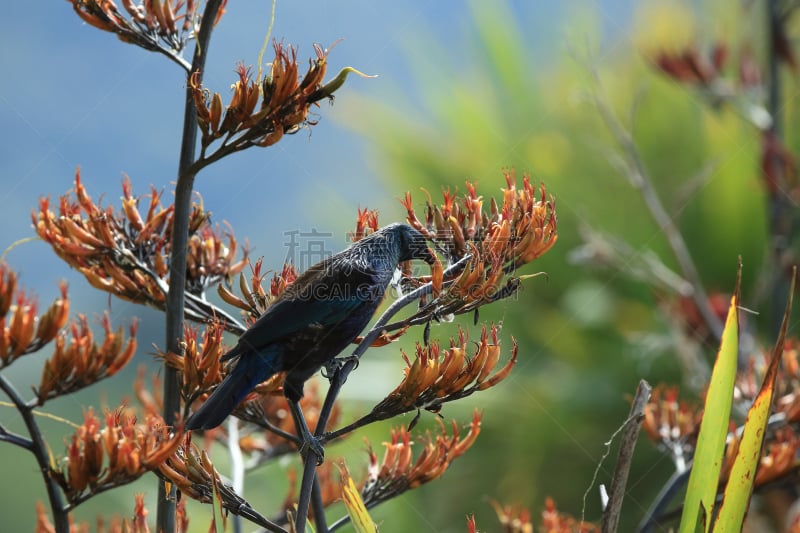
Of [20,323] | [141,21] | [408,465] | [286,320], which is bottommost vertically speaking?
[408,465]

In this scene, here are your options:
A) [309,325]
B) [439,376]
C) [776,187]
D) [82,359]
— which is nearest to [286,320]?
[309,325]

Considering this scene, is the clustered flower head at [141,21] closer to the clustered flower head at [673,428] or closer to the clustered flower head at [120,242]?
the clustered flower head at [120,242]

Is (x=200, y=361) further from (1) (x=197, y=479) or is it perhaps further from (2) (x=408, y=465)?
(2) (x=408, y=465)

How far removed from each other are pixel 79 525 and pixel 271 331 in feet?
1.76

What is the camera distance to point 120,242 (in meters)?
1.01

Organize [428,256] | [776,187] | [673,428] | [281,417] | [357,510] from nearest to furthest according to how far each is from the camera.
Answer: [357,510] → [428,256] → [673,428] → [281,417] → [776,187]

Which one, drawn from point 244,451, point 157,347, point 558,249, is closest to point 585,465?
point 558,249

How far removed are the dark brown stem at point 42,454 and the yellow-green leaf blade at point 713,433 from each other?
2.12 ft

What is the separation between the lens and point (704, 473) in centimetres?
80

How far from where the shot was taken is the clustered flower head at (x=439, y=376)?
2.62ft

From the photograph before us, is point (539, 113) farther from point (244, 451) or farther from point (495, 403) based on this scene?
point (244, 451)

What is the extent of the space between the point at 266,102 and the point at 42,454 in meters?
0.45

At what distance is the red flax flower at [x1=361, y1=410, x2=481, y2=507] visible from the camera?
3.14 ft

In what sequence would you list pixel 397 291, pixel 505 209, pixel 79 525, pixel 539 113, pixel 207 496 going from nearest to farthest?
pixel 207 496 < pixel 505 209 < pixel 397 291 < pixel 79 525 < pixel 539 113
